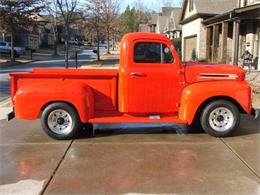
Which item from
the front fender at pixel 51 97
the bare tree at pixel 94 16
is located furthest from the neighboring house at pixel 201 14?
the front fender at pixel 51 97

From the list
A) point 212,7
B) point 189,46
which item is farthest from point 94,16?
point 212,7

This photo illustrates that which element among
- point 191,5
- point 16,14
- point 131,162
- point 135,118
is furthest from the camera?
point 16,14

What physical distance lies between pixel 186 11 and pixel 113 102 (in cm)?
3013

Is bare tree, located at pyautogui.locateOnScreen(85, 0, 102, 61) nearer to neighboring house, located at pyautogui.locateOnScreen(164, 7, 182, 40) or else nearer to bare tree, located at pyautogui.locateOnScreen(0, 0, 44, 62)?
bare tree, located at pyautogui.locateOnScreen(0, 0, 44, 62)

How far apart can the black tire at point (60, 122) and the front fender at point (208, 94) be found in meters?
2.00

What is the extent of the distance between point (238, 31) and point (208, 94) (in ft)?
44.2

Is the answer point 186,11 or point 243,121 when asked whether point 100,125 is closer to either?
point 243,121

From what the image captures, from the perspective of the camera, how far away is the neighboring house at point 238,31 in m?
21.7

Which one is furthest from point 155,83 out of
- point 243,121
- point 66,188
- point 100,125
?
point 66,188

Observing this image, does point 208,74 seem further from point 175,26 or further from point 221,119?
point 175,26

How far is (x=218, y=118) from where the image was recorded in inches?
318

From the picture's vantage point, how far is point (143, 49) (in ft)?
27.1

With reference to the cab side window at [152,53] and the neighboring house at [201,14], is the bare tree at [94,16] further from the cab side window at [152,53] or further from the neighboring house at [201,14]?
the cab side window at [152,53]

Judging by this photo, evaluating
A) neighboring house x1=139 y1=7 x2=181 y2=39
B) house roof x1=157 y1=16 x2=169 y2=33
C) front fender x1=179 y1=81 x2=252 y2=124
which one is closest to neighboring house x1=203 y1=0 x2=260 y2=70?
front fender x1=179 y1=81 x2=252 y2=124
